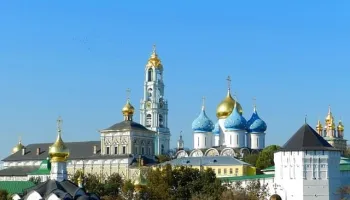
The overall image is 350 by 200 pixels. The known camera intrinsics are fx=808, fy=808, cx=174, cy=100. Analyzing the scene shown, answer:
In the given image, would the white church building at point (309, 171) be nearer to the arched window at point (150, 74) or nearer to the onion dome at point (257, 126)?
the onion dome at point (257, 126)

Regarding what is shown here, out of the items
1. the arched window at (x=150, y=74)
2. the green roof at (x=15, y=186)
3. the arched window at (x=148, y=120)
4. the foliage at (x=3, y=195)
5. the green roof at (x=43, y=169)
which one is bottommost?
the foliage at (x=3, y=195)

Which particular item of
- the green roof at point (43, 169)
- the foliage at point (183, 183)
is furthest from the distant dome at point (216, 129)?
the foliage at point (183, 183)

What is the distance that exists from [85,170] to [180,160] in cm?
814

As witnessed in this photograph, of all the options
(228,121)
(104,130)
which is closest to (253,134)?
(228,121)

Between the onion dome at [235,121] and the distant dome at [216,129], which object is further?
the distant dome at [216,129]

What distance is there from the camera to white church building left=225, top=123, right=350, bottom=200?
1497 inches

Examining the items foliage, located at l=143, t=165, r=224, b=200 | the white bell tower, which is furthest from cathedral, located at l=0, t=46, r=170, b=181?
foliage, located at l=143, t=165, r=224, b=200

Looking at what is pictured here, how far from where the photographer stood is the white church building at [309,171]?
38031 mm

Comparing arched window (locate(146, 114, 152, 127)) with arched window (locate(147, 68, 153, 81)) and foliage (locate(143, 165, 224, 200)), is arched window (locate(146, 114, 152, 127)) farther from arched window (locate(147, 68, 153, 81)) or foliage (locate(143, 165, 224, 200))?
foliage (locate(143, 165, 224, 200))

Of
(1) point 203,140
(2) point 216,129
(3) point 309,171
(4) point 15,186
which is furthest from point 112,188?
(2) point 216,129

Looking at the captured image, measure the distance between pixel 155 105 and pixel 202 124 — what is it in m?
8.53

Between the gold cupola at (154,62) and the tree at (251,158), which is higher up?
the gold cupola at (154,62)

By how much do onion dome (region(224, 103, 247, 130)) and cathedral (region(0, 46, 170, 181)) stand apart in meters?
5.96

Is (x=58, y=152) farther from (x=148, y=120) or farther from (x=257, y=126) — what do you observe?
(x=148, y=120)
